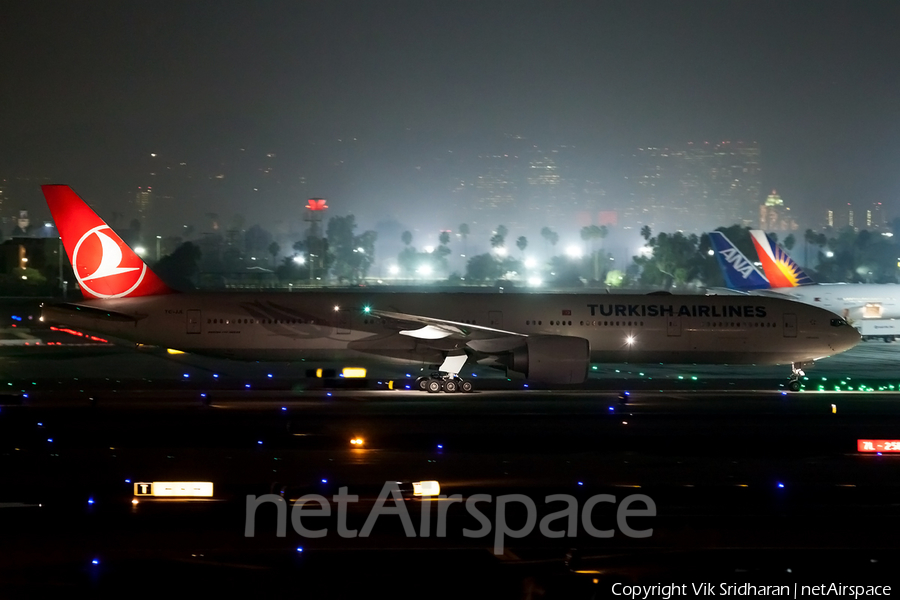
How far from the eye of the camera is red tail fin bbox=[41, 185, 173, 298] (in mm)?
24016

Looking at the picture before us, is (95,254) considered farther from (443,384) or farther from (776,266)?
(776,266)

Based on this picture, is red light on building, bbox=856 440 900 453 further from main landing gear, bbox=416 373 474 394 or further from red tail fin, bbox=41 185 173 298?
red tail fin, bbox=41 185 173 298

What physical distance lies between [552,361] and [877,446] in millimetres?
9023

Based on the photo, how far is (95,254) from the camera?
79.5ft

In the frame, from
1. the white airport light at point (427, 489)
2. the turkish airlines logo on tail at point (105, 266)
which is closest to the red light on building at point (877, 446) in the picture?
the white airport light at point (427, 489)

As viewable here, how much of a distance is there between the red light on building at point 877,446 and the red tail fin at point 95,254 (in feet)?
61.3

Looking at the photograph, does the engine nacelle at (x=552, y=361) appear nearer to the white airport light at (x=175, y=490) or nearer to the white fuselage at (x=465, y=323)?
the white fuselage at (x=465, y=323)

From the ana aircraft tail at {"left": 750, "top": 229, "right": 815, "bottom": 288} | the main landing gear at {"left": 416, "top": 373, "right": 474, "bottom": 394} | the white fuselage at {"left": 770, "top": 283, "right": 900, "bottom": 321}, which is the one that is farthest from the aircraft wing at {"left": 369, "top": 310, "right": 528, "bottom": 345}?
the ana aircraft tail at {"left": 750, "top": 229, "right": 815, "bottom": 288}

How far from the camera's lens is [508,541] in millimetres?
8906

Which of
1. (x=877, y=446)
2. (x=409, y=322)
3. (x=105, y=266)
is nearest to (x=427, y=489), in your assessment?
(x=877, y=446)

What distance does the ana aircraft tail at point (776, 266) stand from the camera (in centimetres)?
4850

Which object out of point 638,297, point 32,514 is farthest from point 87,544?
point 638,297

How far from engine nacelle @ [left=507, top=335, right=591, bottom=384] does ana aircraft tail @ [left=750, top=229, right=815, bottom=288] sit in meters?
30.3

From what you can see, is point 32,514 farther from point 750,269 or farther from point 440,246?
point 440,246
